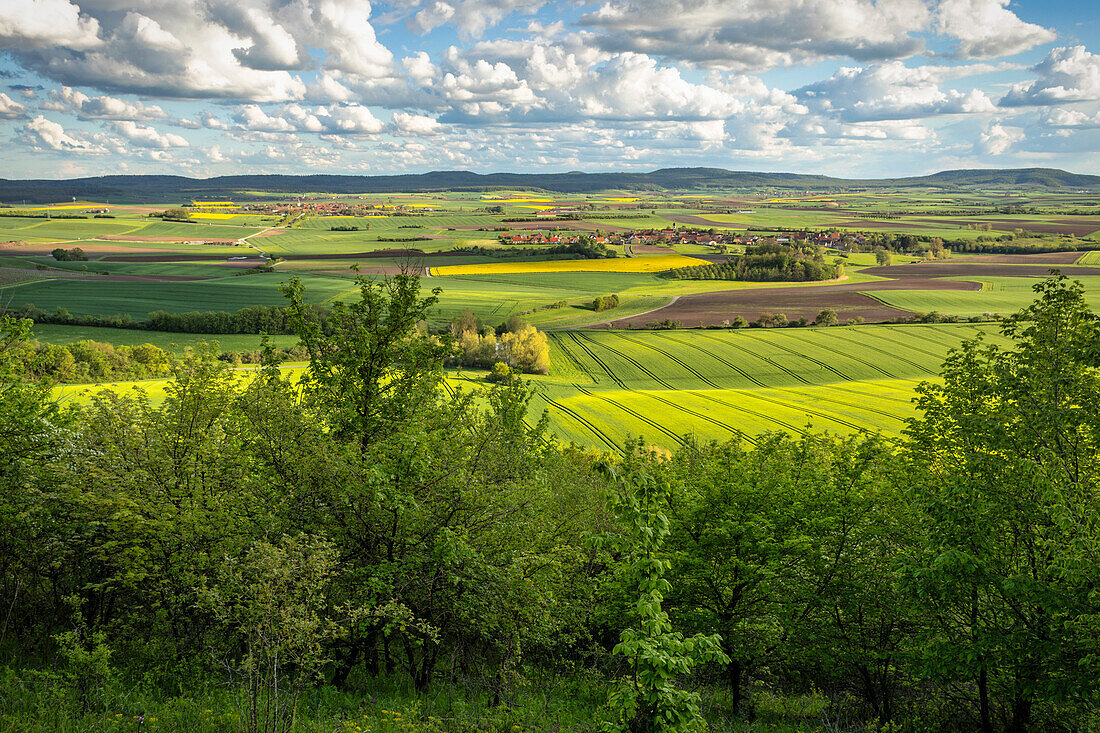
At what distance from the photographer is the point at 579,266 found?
167 m

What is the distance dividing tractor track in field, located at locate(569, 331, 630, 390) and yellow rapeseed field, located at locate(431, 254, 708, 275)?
191 ft

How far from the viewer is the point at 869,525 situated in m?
16.7

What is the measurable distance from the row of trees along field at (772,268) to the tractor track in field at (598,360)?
58.1 metres

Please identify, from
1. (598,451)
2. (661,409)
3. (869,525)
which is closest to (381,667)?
(869,525)

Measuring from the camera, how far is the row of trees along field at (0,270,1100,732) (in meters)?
10.7

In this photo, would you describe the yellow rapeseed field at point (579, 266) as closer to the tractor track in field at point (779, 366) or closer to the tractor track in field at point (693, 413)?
the tractor track in field at point (779, 366)

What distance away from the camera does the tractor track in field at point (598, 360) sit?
81.9 meters

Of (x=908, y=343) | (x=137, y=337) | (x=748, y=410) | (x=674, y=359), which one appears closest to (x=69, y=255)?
(x=137, y=337)

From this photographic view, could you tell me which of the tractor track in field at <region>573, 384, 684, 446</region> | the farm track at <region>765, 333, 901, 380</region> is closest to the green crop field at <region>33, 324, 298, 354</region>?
the tractor track in field at <region>573, 384, 684, 446</region>

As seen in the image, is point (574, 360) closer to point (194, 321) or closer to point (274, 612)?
point (194, 321)

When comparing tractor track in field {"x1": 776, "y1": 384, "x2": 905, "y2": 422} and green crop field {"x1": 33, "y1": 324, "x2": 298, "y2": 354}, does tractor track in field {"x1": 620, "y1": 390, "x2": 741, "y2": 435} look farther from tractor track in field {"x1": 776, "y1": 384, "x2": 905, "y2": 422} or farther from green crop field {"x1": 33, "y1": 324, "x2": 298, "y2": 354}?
green crop field {"x1": 33, "y1": 324, "x2": 298, "y2": 354}

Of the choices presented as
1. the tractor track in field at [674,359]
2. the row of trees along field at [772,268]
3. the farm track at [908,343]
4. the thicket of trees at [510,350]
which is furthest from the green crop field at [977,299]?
the thicket of trees at [510,350]

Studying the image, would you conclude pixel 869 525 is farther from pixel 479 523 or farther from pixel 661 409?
pixel 661 409

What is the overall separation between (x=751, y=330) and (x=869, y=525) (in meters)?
92.0
